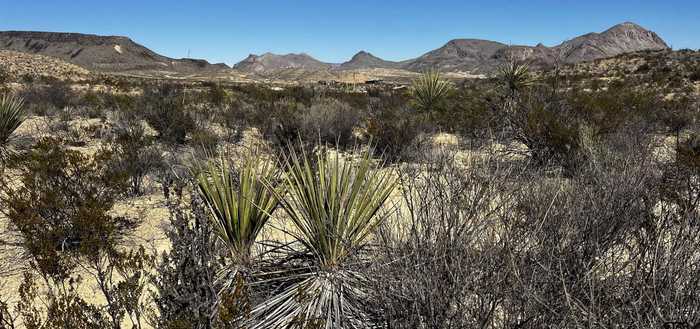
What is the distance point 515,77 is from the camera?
42.2ft

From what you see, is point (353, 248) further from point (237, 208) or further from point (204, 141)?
Answer: point (204, 141)

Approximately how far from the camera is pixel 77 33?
126875mm

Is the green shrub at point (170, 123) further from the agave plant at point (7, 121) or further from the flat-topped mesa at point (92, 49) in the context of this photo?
the flat-topped mesa at point (92, 49)

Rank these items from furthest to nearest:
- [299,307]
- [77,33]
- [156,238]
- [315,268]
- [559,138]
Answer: [77,33]
[559,138]
[156,238]
[315,268]
[299,307]

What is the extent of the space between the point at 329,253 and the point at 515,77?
38.6 ft

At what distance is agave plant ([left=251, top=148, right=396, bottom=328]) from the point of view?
108 inches

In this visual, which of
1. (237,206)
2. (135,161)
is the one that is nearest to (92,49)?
(135,161)

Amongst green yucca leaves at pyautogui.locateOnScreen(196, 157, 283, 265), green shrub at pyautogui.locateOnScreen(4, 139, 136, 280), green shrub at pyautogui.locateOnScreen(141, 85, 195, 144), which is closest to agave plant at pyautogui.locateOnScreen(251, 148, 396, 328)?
green yucca leaves at pyautogui.locateOnScreen(196, 157, 283, 265)

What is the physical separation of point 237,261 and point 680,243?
278 cm

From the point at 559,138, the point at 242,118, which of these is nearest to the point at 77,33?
the point at 242,118

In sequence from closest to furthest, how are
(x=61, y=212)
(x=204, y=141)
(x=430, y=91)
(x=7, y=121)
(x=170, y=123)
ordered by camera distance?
(x=61, y=212)
(x=7, y=121)
(x=204, y=141)
(x=170, y=123)
(x=430, y=91)

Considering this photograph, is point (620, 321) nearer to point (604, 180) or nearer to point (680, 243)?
point (680, 243)

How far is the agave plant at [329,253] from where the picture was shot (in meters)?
2.73

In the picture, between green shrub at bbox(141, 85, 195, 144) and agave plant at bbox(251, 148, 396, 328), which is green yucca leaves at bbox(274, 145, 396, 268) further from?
green shrub at bbox(141, 85, 195, 144)
